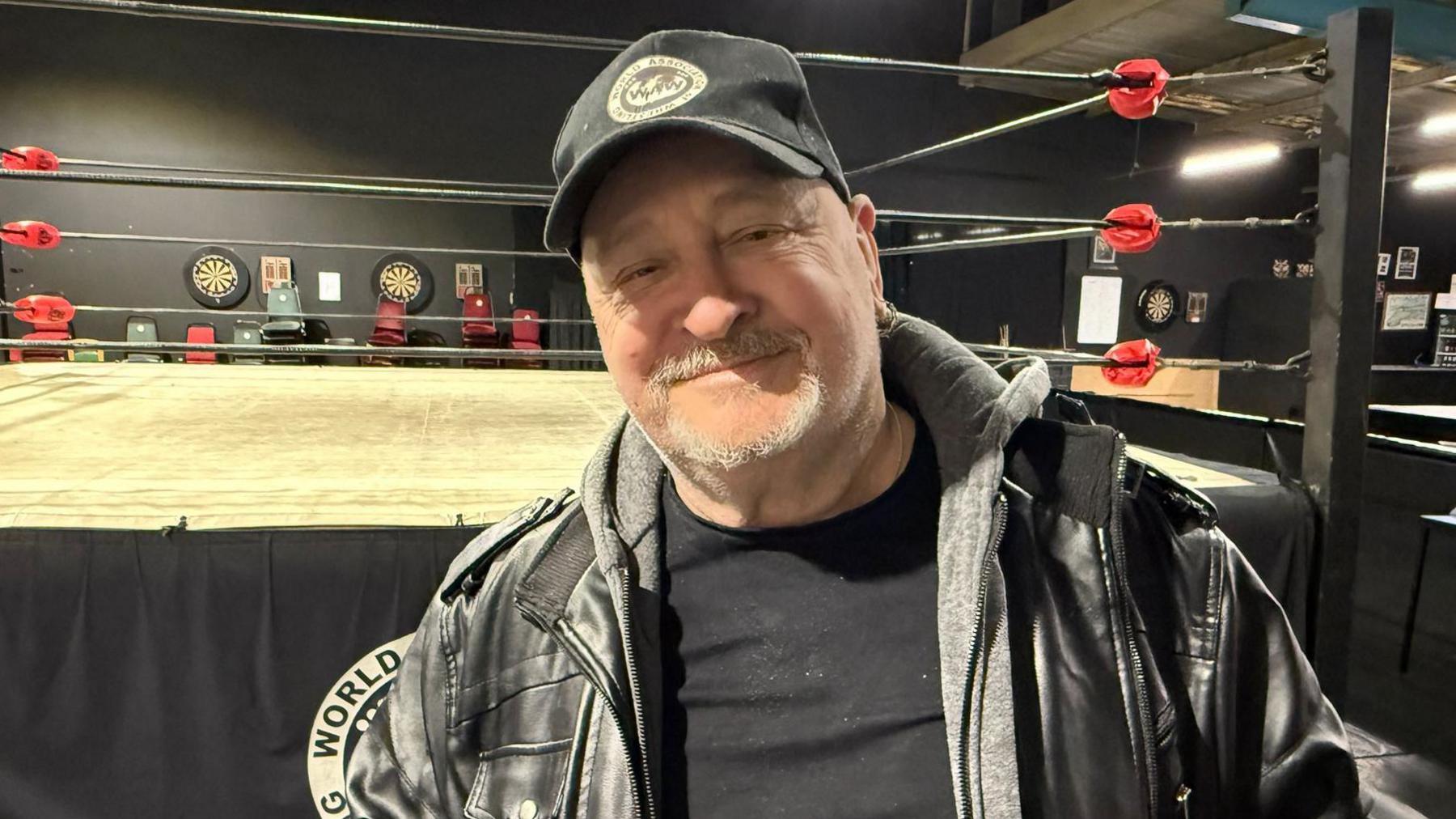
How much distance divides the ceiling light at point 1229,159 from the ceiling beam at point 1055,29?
2.07 meters

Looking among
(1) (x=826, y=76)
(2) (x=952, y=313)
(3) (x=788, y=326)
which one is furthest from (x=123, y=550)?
(2) (x=952, y=313)

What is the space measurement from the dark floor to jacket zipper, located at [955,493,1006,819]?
2.06m

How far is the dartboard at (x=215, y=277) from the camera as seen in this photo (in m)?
4.70

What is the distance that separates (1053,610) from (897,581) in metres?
0.16

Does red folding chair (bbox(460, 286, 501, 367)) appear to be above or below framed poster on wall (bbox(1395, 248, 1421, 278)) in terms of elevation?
below

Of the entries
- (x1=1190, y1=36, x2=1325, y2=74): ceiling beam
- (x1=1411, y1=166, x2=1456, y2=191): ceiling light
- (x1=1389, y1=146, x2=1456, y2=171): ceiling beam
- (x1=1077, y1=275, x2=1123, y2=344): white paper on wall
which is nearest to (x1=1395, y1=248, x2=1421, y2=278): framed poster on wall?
(x1=1411, y1=166, x2=1456, y2=191): ceiling light

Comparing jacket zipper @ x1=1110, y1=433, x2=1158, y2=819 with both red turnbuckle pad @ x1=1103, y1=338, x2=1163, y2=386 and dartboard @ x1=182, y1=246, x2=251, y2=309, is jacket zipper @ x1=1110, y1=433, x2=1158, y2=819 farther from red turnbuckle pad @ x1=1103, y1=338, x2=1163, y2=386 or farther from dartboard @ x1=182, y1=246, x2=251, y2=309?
dartboard @ x1=182, y1=246, x2=251, y2=309

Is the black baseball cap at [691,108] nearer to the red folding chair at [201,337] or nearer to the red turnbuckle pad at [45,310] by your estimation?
the red turnbuckle pad at [45,310]

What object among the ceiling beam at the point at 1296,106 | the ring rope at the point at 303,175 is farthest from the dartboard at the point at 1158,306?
the ring rope at the point at 303,175

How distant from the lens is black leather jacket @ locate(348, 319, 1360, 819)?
0.75m

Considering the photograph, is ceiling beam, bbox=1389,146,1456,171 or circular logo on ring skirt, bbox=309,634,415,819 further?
ceiling beam, bbox=1389,146,1456,171

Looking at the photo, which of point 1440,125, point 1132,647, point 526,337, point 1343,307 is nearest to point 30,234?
point 1132,647

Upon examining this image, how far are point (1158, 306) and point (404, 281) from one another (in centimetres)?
596

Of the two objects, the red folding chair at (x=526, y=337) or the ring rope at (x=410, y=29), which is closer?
the ring rope at (x=410, y=29)
